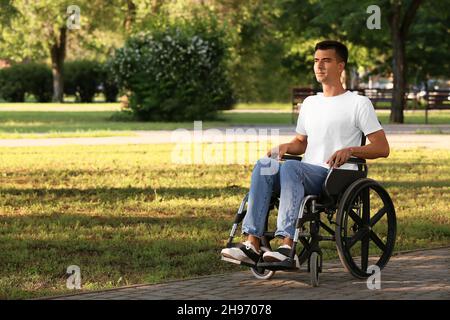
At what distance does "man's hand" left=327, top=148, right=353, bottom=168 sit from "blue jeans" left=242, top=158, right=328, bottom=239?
0.15 meters

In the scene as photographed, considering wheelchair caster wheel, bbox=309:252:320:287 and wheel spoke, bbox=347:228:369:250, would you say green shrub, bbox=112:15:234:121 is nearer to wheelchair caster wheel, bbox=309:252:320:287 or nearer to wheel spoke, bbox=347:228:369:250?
wheel spoke, bbox=347:228:369:250

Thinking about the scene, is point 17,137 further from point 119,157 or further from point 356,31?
point 356,31

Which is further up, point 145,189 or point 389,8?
point 389,8

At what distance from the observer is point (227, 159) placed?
1808cm

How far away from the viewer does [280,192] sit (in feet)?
23.3

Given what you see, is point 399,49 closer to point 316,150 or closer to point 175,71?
point 175,71

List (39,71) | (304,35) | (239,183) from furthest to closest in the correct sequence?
1. (39,71)
2. (304,35)
3. (239,183)

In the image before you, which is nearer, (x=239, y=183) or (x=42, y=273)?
(x=42, y=273)

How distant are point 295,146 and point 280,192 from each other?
0.56m

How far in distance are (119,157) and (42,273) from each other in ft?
34.2

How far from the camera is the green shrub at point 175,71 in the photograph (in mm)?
31516

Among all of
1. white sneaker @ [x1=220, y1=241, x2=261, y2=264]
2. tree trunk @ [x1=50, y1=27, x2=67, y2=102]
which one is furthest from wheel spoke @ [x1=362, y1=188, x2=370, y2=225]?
tree trunk @ [x1=50, y1=27, x2=67, y2=102]
